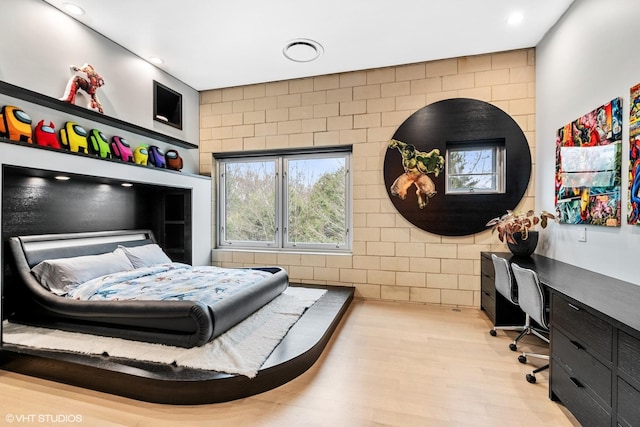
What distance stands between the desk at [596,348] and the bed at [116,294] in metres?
2.31

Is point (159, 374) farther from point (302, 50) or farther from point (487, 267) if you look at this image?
point (302, 50)

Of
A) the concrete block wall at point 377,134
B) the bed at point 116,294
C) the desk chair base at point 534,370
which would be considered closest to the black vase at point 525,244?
the concrete block wall at point 377,134

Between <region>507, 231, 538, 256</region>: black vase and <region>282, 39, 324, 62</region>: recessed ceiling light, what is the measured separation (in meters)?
3.03

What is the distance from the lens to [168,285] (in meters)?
2.79

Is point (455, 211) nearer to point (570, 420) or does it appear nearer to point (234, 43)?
point (570, 420)

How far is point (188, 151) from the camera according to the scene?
4.73 metres

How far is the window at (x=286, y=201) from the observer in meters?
4.37

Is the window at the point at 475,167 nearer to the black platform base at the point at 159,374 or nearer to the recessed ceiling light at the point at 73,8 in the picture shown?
the black platform base at the point at 159,374

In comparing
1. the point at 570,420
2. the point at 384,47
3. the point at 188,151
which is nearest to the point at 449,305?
the point at 570,420

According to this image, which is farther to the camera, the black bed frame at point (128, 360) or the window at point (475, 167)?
the window at point (475, 167)

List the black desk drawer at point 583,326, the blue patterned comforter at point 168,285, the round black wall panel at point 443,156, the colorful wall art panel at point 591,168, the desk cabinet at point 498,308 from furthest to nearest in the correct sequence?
the round black wall panel at point 443,156
the desk cabinet at point 498,308
the blue patterned comforter at point 168,285
the colorful wall art panel at point 591,168
the black desk drawer at point 583,326

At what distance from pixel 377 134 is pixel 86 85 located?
334 cm

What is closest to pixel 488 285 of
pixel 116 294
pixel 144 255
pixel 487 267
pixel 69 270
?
pixel 487 267

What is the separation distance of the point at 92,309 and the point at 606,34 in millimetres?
4535
